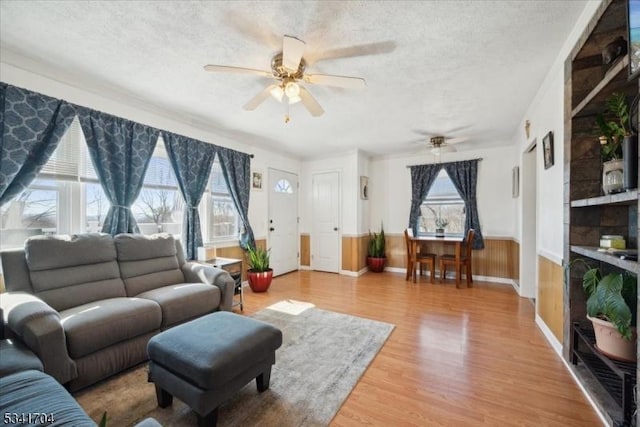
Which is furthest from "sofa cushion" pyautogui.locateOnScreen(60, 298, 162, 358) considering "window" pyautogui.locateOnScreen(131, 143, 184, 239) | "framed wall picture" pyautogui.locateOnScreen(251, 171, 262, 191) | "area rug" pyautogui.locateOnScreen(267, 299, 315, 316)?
"framed wall picture" pyautogui.locateOnScreen(251, 171, 262, 191)

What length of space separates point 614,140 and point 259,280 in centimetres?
386

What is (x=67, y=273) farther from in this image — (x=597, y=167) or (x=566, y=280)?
(x=597, y=167)

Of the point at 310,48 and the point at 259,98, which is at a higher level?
the point at 310,48

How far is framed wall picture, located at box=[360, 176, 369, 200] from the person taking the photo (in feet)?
17.0

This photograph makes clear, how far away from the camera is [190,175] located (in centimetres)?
341

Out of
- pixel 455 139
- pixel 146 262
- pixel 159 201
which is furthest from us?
pixel 455 139

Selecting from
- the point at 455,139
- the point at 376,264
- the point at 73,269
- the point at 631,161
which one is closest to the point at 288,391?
the point at 73,269

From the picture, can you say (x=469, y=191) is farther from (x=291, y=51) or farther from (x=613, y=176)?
(x=291, y=51)

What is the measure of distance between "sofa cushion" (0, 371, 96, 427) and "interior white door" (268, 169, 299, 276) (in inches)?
145

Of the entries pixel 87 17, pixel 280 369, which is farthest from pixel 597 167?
pixel 87 17

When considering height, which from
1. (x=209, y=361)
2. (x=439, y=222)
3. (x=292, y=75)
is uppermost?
(x=292, y=75)

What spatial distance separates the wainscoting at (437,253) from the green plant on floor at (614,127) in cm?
279

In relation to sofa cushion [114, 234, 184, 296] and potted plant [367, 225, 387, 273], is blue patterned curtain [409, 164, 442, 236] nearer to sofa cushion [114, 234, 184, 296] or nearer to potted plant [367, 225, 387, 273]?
potted plant [367, 225, 387, 273]

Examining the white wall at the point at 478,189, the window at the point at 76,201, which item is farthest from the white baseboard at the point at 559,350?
the window at the point at 76,201
